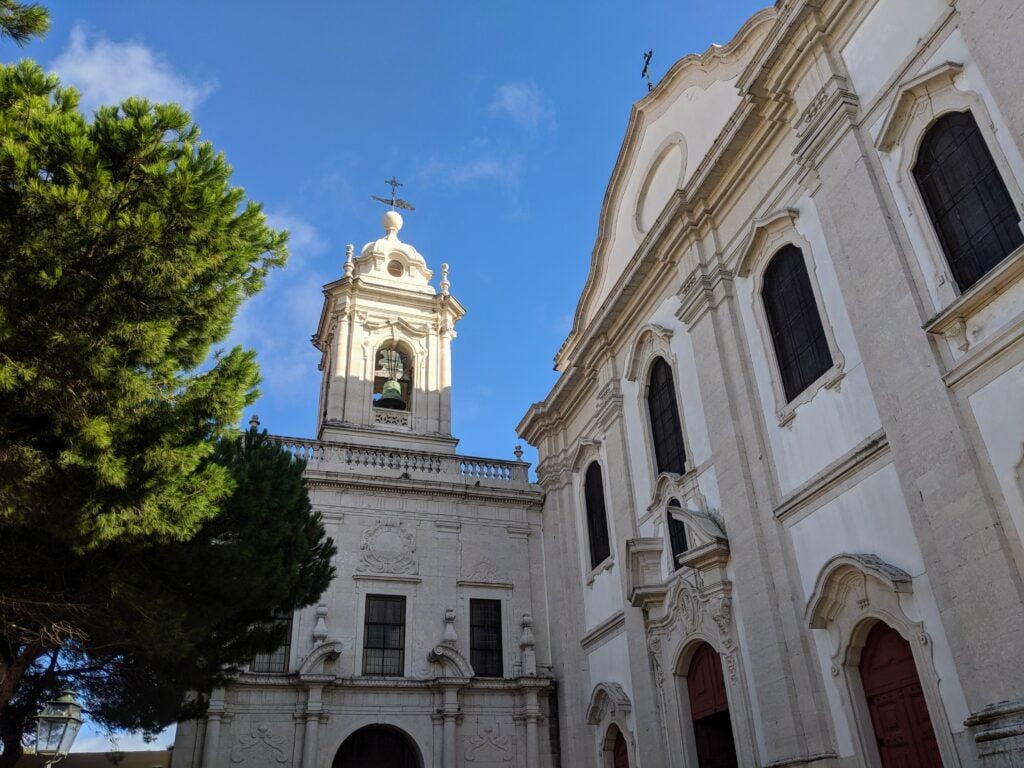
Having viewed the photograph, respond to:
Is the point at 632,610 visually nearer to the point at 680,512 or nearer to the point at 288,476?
the point at 680,512

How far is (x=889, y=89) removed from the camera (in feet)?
28.9

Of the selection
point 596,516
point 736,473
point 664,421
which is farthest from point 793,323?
point 596,516

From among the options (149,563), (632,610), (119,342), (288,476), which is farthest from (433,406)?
(119,342)

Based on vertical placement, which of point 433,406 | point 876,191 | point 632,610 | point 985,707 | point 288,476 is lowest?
point 985,707

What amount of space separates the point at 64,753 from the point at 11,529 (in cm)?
210

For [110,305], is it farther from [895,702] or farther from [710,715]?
[710,715]

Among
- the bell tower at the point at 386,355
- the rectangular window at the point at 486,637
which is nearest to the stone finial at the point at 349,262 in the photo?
the bell tower at the point at 386,355

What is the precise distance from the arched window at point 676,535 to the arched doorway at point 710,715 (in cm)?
130

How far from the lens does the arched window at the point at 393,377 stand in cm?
2002

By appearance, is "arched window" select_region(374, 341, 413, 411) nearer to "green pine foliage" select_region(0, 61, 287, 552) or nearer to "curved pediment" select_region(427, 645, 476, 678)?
"curved pediment" select_region(427, 645, 476, 678)

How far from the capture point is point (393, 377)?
66.4ft

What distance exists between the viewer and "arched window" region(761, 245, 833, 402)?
32.7 ft

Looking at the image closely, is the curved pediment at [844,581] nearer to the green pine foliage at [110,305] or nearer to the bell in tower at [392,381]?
the green pine foliage at [110,305]

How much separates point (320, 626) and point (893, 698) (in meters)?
10.0
